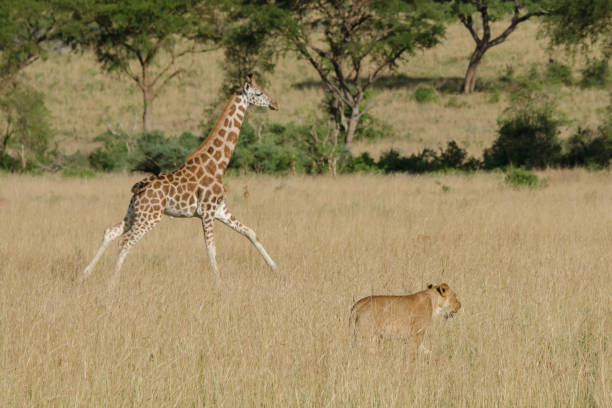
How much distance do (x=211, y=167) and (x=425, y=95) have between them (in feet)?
122

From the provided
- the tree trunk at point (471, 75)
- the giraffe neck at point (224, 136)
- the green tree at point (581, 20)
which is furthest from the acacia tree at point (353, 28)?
the tree trunk at point (471, 75)

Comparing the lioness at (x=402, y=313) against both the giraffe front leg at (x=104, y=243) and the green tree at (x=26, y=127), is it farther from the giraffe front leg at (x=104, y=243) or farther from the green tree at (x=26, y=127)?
the green tree at (x=26, y=127)

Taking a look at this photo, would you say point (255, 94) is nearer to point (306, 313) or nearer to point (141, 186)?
point (141, 186)

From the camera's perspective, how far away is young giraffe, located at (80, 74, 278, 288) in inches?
328

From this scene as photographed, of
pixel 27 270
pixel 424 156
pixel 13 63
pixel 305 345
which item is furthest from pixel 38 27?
pixel 305 345

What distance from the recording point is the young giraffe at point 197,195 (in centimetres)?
833

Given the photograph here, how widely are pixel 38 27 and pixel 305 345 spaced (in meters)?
27.2

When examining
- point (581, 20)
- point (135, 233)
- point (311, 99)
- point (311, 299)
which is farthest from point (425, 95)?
point (311, 299)

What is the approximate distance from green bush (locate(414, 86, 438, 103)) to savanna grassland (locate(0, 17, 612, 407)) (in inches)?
1067

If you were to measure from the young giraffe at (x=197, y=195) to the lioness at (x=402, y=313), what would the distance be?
269 cm

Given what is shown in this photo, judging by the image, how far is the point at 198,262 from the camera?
946cm

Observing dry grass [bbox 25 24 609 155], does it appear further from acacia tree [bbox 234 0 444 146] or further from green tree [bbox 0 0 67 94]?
→ green tree [bbox 0 0 67 94]

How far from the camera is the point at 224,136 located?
9.20 meters

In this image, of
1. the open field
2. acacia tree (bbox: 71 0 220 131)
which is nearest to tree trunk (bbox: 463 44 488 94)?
acacia tree (bbox: 71 0 220 131)
